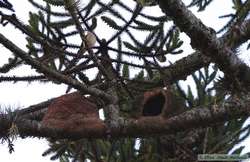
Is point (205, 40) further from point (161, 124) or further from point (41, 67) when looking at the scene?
point (41, 67)

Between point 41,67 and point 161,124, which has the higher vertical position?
point 41,67

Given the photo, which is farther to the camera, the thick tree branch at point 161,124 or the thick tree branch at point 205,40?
the thick tree branch at point 161,124

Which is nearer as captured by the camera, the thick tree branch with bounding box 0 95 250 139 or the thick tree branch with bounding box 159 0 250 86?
the thick tree branch with bounding box 159 0 250 86

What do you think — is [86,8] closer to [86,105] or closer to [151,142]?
[86,105]

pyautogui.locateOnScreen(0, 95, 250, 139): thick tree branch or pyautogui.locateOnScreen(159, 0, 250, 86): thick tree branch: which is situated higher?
pyautogui.locateOnScreen(159, 0, 250, 86): thick tree branch

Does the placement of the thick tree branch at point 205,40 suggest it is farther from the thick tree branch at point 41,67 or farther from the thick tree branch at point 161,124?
the thick tree branch at point 41,67

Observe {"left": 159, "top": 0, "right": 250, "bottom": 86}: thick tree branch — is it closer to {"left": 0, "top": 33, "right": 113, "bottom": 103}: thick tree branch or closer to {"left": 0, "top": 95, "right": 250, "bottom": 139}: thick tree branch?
{"left": 0, "top": 95, "right": 250, "bottom": 139}: thick tree branch

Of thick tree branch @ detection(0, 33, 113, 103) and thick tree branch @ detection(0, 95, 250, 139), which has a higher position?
thick tree branch @ detection(0, 33, 113, 103)

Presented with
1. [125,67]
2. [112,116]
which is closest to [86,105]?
[112,116]

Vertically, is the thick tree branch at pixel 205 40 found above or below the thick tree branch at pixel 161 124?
above

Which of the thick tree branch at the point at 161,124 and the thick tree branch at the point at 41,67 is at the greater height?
the thick tree branch at the point at 41,67

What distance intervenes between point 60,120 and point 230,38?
1490 mm

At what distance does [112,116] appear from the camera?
3.84 metres

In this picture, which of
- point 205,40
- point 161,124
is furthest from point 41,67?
point 205,40
